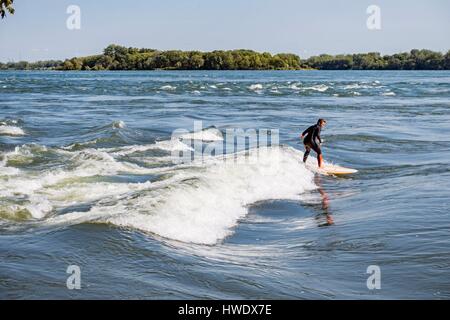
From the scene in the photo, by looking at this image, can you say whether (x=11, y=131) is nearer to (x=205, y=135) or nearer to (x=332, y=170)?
(x=205, y=135)

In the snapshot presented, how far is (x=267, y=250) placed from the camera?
10281mm

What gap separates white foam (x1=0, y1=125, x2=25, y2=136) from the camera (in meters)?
26.9

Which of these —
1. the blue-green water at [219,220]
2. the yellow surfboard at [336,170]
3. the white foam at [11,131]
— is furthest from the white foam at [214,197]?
the white foam at [11,131]

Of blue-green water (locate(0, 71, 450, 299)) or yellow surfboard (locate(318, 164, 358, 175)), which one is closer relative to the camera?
blue-green water (locate(0, 71, 450, 299))

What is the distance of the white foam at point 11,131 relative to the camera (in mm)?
26914

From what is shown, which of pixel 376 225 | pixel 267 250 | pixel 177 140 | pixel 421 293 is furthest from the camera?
pixel 177 140

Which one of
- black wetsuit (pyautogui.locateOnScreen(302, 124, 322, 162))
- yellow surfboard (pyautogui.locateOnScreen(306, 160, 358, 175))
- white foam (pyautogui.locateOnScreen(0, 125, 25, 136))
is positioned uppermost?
black wetsuit (pyautogui.locateOnScreen(302, 124, 322, 162))

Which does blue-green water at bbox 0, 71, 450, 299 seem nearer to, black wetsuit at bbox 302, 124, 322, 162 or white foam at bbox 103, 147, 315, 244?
white foam at bbox 103, 147, 315, 244

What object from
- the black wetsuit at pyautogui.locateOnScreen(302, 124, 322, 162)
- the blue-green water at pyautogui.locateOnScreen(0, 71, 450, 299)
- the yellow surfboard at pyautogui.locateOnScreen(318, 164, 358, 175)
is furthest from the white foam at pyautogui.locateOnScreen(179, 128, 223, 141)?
the yellow surfboard at pyautogui.locateOnScreen(318, 164, 358, 175)

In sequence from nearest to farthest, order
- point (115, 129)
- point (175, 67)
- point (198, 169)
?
1. point (198, 169)
2. point (115, 129)
3. point (175, 67)

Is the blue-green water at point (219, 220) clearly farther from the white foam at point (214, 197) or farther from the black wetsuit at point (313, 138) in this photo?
the black wetsuit at point (313, 138)
